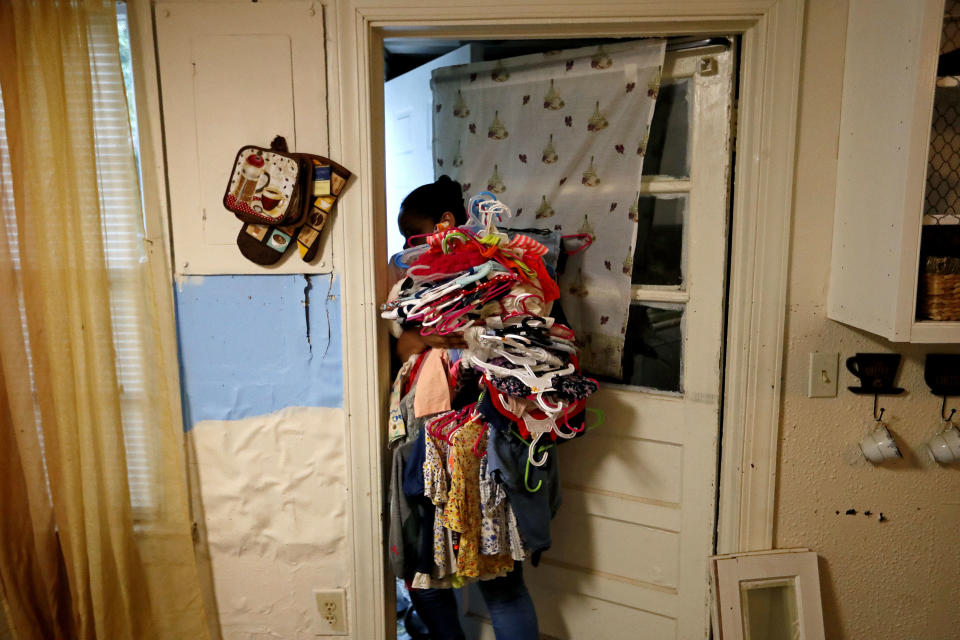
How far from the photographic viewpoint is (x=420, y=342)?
1.38 m

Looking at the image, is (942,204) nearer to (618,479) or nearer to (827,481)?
(827,481)

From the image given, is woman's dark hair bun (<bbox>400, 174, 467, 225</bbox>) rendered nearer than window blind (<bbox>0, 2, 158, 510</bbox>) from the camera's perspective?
No

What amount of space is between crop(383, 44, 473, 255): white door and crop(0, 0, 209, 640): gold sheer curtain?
817mm

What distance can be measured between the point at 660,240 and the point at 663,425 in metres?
0.52

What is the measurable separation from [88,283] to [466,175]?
1.05 m

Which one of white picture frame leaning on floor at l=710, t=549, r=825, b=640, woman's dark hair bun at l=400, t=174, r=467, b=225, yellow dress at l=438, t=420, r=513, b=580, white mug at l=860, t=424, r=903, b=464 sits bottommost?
white picture frame leaning on floor at l=710, t=549, r=825, b=640

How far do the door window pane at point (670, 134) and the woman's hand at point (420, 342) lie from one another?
0.69 meters

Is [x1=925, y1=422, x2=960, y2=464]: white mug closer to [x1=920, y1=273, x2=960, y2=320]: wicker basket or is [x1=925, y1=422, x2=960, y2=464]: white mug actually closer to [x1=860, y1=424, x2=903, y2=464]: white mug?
[x1=860, y1=424, x2=903, y2=464]: white mug

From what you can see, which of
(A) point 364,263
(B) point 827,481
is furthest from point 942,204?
(A) point 364,263

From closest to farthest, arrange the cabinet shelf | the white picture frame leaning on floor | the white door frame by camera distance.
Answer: the cabinet shelf < the white door frame < the white picture frame leaning on floor

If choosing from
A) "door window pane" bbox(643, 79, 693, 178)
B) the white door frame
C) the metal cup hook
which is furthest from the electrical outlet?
the metal cup hook

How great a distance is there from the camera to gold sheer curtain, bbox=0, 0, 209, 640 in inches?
48.4

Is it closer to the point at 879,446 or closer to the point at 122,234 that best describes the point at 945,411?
the point at 879,446

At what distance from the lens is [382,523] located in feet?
4.59
